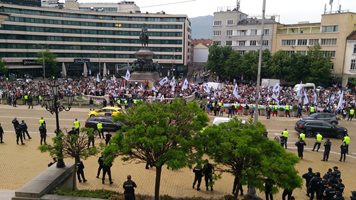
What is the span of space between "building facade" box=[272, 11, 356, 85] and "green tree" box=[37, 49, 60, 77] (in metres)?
54.2

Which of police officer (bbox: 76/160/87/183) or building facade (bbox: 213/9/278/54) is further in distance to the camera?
building facade (bbox: 213/9/278/54)

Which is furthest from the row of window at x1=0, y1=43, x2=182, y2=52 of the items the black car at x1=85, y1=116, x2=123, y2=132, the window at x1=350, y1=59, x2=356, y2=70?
the black car at x1=85, y1=116, x2=123, y2=132

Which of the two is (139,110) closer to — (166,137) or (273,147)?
(166,137)

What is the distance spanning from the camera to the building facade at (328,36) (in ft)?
216

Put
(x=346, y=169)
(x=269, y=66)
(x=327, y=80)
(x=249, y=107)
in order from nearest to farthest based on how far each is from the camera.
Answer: (x=346, y=169) → (x=249, y=107) → (x=327, y=80) → (x=269, y=66)

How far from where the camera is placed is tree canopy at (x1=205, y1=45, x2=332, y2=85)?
64188 mm

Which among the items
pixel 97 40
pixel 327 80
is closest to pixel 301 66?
pixel 327 80

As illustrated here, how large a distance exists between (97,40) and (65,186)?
83.8 m

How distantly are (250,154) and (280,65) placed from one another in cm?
5999

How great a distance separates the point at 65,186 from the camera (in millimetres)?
14484

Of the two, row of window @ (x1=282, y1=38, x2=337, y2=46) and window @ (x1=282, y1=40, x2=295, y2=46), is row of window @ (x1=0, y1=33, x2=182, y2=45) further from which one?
row of window @ (x1=282, y1=38, x2=337, y2=46)

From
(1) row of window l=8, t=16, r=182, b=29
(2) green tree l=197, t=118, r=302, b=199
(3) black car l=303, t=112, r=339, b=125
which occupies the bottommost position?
(3) black car l=303, t=112, r=339, b=125

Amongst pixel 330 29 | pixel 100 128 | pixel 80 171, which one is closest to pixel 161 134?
pixel 80 171

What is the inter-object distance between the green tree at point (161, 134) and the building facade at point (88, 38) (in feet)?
239
